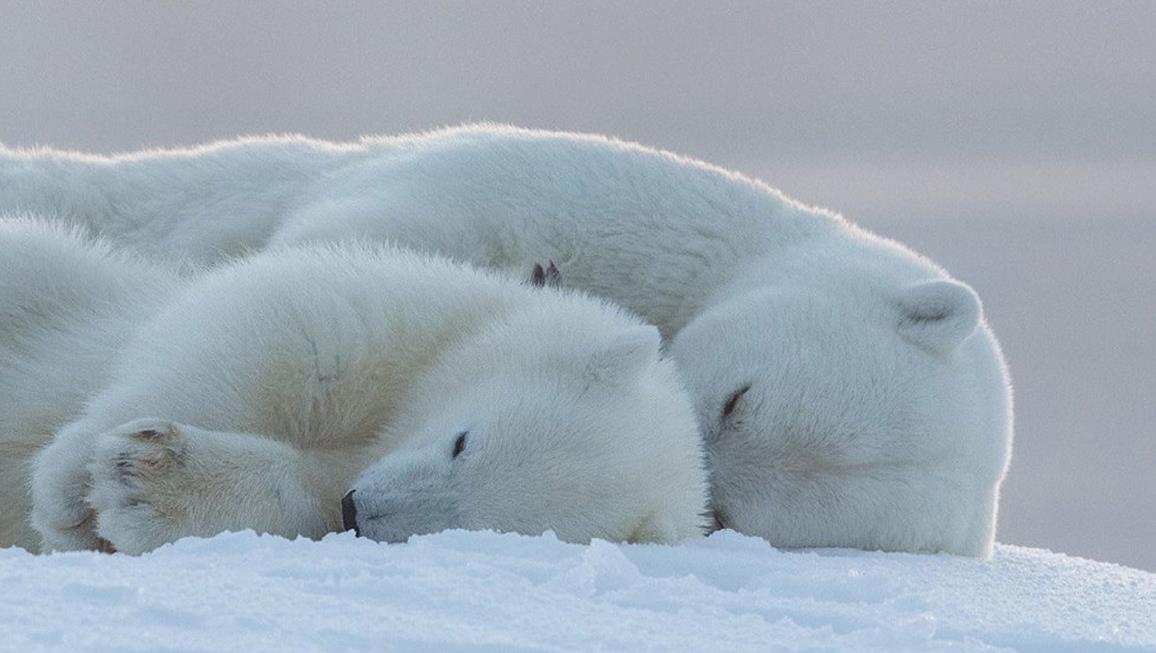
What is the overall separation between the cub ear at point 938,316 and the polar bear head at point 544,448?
1245mm

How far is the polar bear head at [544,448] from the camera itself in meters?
3.11

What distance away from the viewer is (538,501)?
314 cm

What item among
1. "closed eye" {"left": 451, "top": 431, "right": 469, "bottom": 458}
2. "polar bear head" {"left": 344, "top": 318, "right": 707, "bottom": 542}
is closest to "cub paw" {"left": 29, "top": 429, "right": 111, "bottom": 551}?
"polar bear head" {"left": 344, "top": 318, "right": 707, "bottom": 542}

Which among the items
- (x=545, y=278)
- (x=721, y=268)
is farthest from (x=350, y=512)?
(x=721, y=268)

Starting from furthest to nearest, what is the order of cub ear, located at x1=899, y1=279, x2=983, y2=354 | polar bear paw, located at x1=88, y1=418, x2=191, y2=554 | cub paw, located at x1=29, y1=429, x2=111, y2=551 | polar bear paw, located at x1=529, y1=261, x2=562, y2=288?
cub ear, located at x1=899, y1=279, x2=983, y2=354, polar bear paw, located at x1=529, y1=261, x2=562, y2=288, cub paw, located at x1=29, y1=429, x2=111, y2=551, polar bear paw, located at x1=88, y1=418, x2=191, y2=554

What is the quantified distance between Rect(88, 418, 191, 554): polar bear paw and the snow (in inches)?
11.3

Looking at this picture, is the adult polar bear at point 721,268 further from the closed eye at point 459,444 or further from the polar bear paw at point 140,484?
the polar bear paw at point 140,484

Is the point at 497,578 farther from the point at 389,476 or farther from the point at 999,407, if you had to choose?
the point at 999,407

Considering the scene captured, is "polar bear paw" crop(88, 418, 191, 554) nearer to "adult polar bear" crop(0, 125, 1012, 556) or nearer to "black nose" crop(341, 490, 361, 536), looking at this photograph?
"black nose" crop(341, 490, 361, 536)

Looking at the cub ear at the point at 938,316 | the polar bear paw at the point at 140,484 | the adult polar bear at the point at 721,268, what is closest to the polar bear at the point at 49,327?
the polar bear paw at the point at 140,484

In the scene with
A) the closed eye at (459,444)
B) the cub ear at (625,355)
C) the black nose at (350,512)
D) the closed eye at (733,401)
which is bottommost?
the black nose at (350,512)

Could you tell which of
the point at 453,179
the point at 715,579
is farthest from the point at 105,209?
the point at 715,579

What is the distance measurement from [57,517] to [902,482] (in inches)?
86.4

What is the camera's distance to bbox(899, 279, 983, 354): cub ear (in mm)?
4547
